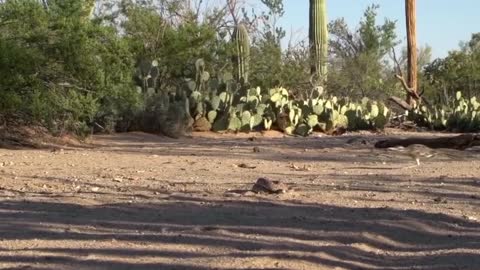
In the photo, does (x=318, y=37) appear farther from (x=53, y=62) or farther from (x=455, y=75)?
(x=53, y=62)

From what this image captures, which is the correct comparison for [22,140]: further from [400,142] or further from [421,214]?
[421,214]

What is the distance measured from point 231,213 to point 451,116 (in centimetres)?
1791

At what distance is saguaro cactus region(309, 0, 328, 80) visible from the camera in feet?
96.7

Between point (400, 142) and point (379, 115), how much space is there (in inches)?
296

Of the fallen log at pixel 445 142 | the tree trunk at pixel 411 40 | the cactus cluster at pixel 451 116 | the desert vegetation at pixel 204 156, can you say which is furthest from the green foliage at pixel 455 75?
the fallen log at pixel 445 142

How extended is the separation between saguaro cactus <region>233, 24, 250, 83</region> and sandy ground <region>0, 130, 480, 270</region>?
10301 mm

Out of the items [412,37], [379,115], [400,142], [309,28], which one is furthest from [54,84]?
[412,37]

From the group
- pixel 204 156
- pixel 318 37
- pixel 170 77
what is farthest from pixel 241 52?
pixel 204 156

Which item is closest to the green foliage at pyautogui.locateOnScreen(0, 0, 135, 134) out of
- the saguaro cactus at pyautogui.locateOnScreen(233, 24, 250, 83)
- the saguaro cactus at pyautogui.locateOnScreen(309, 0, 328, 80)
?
the saguaro cactus at pyautogui.locateOnScreen(233, 24, 250, 83)

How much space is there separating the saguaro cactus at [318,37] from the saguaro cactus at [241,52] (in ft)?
13.4

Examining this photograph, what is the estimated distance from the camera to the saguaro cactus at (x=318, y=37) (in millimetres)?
29469

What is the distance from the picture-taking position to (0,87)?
1446cm

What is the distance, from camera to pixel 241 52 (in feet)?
82.9

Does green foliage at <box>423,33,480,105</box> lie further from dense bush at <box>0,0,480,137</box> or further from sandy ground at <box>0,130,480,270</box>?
sandy ground at <box>0,130,480,270</box>
